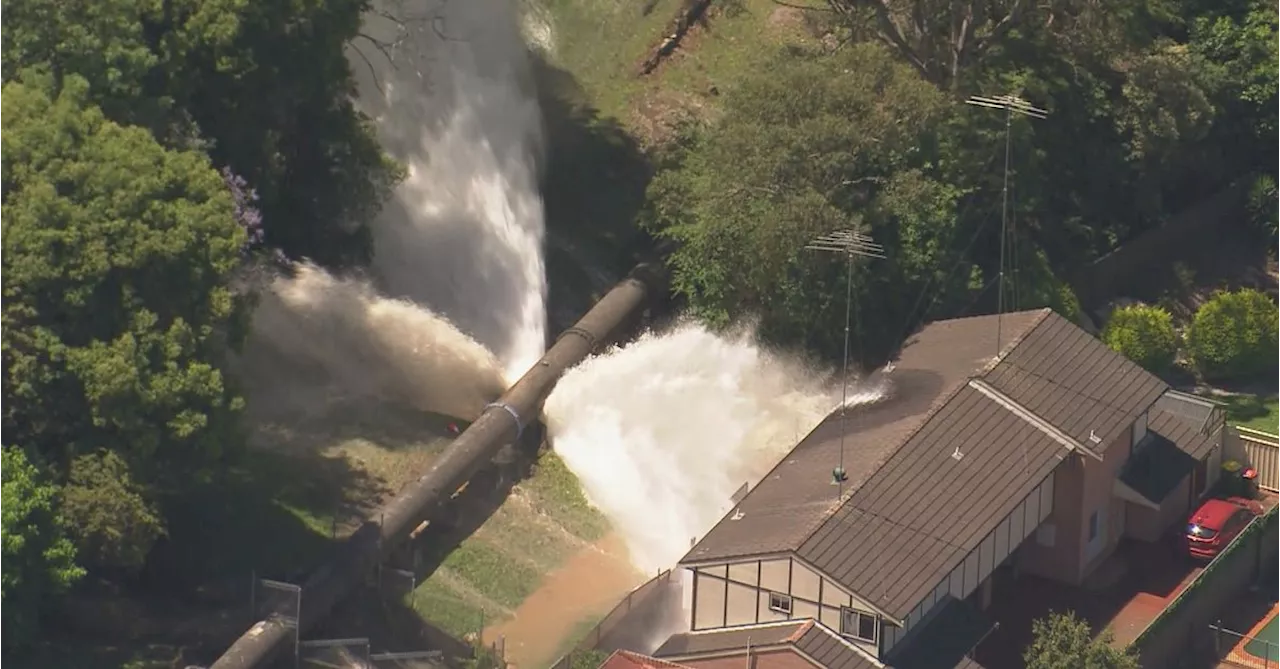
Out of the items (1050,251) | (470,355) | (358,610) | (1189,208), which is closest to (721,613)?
(358,610)

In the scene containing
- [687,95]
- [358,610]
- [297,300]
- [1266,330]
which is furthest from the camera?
[687,95]

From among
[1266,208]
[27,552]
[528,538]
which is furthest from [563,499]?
[1266,208]

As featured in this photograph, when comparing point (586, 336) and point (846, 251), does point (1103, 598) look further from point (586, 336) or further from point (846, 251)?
point (586, 336)

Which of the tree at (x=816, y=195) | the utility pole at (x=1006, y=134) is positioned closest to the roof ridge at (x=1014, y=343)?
the utility pole at (x=1006, y=134)

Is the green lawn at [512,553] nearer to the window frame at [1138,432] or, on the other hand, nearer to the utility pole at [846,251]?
the utility pole at [846,251]

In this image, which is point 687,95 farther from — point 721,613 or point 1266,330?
point 721,613

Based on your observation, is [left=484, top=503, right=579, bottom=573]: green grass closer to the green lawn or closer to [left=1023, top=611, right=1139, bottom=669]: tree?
the green lawn
